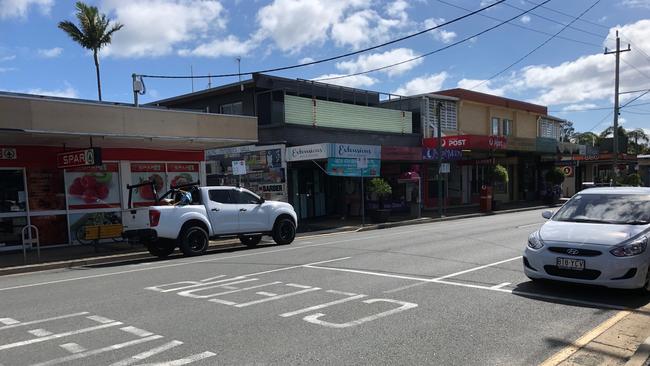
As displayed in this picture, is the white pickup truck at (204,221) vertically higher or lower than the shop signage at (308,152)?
lower

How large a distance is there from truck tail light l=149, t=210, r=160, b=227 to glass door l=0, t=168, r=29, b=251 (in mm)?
5130

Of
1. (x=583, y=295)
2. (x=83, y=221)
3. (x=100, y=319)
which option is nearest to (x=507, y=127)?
(x=83, y=221)

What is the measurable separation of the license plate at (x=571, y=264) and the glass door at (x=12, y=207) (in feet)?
48.6

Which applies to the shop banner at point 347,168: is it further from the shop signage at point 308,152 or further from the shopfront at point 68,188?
the shopfront at point 68,188

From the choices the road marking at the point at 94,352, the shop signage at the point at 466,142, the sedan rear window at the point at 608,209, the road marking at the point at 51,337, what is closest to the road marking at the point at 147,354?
the road marking at the point at 94,352

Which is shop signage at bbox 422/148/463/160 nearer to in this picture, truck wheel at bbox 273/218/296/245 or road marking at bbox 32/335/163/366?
truck wheel at bbox 273/218/296/245

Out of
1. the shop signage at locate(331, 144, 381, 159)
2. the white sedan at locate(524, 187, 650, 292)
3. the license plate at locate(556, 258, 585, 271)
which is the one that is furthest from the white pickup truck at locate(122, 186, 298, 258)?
the license plate at locate(556, 258, 585, 271)

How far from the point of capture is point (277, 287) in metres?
8.67

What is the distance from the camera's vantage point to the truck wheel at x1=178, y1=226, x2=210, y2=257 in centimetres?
1381

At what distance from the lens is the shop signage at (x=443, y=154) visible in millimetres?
27095

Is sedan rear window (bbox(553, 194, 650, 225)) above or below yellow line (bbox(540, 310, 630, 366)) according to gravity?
above

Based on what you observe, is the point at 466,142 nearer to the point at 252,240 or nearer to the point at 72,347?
the point at 252,240

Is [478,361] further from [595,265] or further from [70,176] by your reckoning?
[70,176]

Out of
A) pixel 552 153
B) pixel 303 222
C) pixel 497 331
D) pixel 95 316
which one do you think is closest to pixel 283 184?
pixel 303 222
